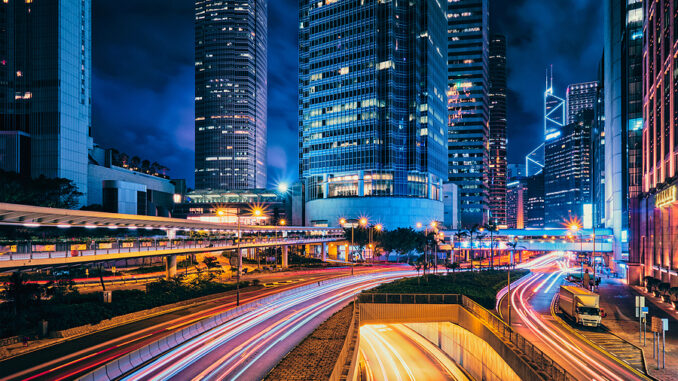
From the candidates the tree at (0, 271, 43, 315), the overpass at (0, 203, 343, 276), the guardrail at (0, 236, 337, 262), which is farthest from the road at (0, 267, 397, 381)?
the tree at (0, 271, 43, 315)

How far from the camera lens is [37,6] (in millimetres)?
100062

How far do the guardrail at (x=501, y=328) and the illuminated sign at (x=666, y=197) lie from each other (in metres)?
34.9

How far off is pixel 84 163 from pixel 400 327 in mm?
97982

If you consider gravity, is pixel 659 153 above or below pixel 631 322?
above

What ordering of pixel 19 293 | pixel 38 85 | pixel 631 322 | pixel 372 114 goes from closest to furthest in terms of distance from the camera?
pixel 19 293, pixel 631 322, pixel 38 85, pixel 372 114

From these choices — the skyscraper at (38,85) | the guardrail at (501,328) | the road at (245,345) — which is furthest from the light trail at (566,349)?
the skyscraper at (38,85)

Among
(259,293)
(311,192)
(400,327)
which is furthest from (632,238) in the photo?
(311,192)

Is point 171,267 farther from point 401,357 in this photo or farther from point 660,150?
point 660,150

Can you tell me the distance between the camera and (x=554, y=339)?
35.1 meters

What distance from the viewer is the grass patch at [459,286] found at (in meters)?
48.0

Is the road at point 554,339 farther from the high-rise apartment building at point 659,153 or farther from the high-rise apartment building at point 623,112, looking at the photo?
the high-rise apartment building at point 623,112

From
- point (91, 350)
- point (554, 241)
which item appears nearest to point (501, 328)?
point (91, 350)

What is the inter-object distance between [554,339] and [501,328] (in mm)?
10217

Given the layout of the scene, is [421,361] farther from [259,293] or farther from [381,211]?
[381,211]
